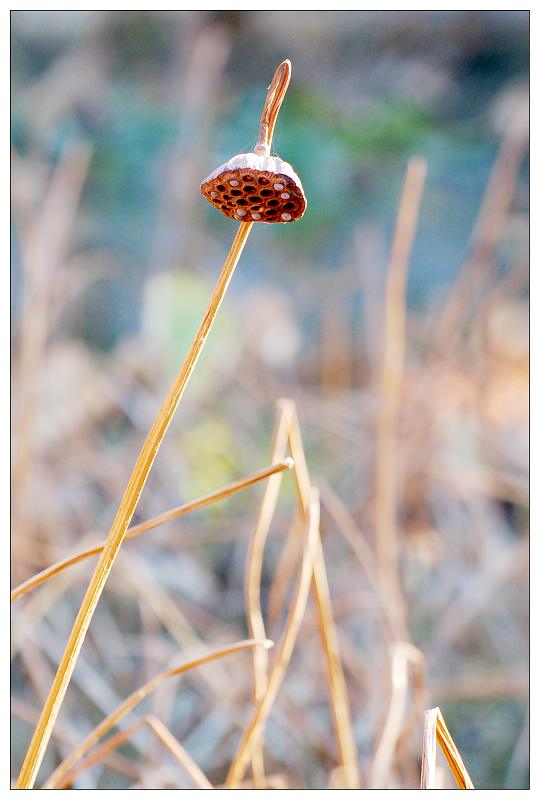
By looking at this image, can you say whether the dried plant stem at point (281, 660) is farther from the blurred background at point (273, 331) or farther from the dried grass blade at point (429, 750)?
the blurred background at point (273, 331)

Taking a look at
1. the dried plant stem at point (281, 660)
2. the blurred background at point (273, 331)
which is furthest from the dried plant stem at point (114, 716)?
the blurred background at point (273, 331)

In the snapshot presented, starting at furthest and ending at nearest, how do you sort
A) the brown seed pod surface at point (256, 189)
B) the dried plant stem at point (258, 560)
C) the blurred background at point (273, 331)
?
1. the blurred background at point (273, 331)
2. the dried plant stem at point (258, 560)
3. the brown seed pod surface at point (256, 189)

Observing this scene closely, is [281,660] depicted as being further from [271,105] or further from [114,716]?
[271,105]

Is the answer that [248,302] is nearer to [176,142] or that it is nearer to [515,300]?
[176,142]

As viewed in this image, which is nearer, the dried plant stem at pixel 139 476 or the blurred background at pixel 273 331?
the dried plant stem at pixel 139 476

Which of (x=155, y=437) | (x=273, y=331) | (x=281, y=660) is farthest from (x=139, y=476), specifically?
(x=273, y=331)

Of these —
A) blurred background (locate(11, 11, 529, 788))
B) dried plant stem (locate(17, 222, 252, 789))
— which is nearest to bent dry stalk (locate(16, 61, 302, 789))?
dried plant stem (locate(17, 222, 252, 789))
